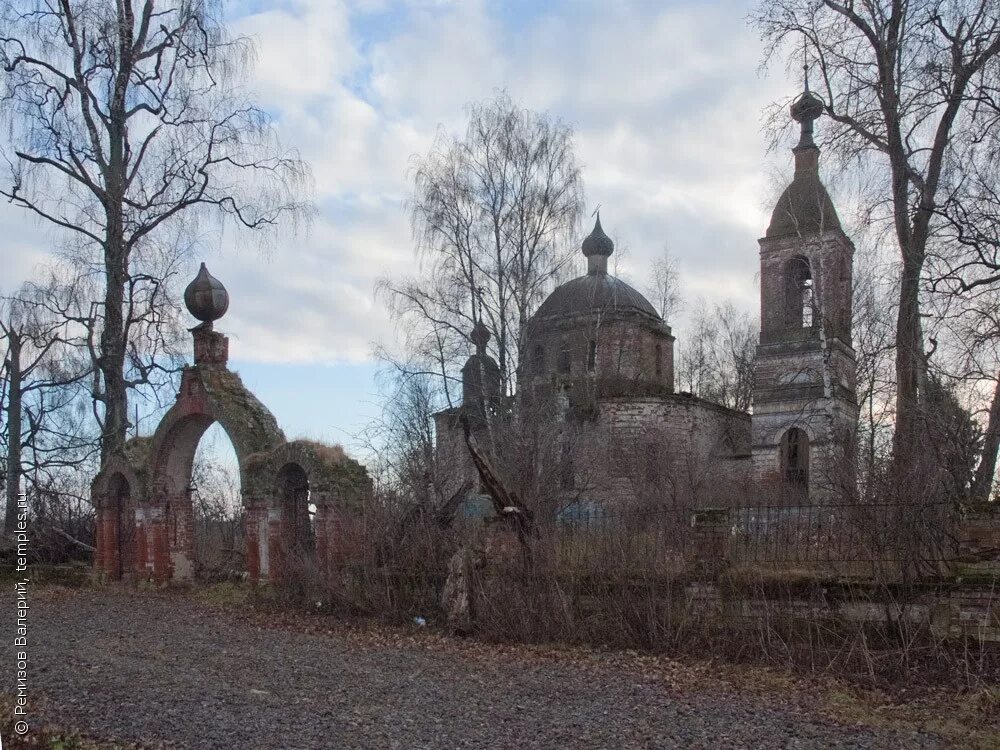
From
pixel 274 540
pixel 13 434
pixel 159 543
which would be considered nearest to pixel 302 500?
pixel 274 540

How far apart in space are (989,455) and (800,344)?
14.4 metres

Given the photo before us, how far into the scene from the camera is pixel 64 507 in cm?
2047

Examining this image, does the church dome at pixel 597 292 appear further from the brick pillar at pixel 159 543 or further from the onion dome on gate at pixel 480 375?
the brick pillar at pixel 159 543

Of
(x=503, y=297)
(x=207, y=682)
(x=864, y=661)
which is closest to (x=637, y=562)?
(x=864, y=661)

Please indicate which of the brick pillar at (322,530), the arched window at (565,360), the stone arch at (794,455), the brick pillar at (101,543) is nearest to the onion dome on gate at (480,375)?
the arched window at (565,360)

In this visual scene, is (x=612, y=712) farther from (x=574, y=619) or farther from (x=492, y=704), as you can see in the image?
(x=574, y=619)

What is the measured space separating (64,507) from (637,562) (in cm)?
1505

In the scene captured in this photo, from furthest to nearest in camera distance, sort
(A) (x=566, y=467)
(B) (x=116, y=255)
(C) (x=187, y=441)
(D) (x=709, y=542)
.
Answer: (A) (x=566, y=467) → (B) (x=116, y=255) → (C) (x=187, y=441) → (D) (x=709, y=542)

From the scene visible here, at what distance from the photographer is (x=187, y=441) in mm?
17094

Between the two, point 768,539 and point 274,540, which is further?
point 274,540

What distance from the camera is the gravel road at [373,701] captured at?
6473 millimetres

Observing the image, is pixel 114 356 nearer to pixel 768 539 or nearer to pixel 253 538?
pixel 253 538

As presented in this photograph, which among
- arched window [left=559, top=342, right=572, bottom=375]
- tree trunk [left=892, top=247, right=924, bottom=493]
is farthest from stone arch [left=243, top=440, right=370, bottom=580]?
arched window [left=559, top=342, right=572, bottom=375]

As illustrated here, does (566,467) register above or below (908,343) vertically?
below
